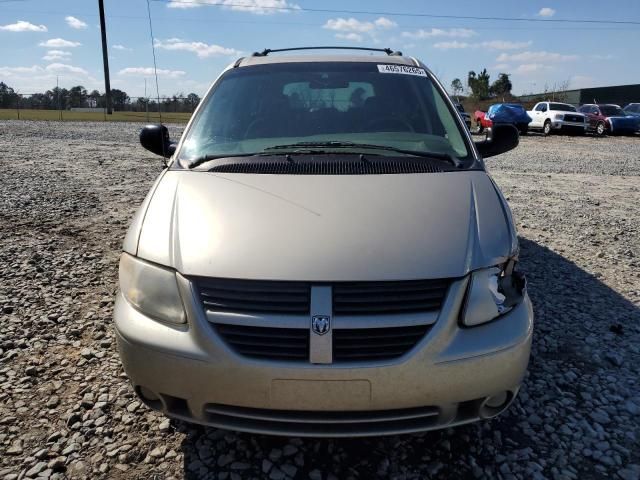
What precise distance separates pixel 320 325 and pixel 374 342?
8.6 inches

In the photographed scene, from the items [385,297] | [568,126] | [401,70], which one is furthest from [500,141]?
[568,126]

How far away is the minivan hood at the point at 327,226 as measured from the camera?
1940 millimetres

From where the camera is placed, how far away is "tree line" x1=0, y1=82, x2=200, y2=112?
40.8m

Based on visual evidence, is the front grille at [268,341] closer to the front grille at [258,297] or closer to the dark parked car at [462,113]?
the front grille at [258,297]

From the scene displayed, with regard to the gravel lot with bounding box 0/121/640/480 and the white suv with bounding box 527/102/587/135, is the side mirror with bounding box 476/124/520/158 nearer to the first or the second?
the gravel lot with bounding box 0/121/640/480

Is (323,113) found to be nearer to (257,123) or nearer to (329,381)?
(257,123)

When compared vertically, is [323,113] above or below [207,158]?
above

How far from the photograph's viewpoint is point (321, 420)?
6.18 ft

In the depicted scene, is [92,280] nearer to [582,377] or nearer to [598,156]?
[582,377]

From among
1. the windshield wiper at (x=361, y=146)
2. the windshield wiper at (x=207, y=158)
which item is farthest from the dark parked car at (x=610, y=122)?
the windshield wiper at (x=207, y=158)

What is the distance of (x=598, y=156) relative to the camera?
15.2 meters

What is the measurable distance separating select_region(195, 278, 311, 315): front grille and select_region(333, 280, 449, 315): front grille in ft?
0.44

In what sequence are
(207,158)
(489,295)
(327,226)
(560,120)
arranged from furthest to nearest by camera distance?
(560,120) → (207,158) → (327,226) → (489,295)

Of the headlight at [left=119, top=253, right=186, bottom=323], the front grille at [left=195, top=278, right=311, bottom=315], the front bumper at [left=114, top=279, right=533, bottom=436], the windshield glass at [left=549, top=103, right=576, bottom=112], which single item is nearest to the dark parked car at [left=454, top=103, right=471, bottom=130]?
the front bumper at [left=114, top=279, right=533, bottom=436]
